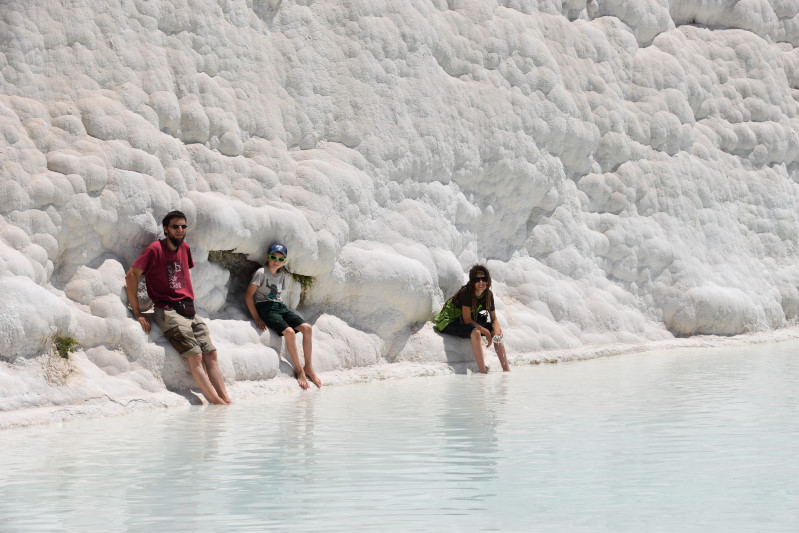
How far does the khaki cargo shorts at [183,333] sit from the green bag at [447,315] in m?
2.65

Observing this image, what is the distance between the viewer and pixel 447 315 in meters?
9.41

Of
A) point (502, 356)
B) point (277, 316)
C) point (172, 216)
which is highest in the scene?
point (172, 216)

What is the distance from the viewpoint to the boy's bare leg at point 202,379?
23.3ft

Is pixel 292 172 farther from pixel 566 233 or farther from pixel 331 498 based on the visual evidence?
pixel 331 498

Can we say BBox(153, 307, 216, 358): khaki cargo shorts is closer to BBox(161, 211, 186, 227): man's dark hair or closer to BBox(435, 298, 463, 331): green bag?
BBox(161, 211, 186, 227): man's dark hair

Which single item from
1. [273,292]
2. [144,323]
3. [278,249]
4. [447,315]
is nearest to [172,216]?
[144,323]

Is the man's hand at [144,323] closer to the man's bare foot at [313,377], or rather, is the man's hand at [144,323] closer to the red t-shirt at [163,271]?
the red t-shirt at [163,271]

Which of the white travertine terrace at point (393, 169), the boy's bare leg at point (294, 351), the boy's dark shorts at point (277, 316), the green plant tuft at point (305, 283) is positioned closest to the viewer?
the white travertine terrace at point (393, 169)

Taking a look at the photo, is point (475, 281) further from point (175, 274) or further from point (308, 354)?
point (175, 274)

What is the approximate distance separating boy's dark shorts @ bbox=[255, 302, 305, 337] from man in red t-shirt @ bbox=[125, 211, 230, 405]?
84 centimetres

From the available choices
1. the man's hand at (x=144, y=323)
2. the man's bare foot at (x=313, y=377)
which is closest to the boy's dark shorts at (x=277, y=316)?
the man's bare foot at (x=313, y=377)

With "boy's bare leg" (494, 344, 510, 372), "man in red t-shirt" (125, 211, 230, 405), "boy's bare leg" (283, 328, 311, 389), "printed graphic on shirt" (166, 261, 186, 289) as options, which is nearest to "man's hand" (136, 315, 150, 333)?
"man in red t-shirt" (125, 211, 230, 405)

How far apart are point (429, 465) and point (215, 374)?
9.88 ft

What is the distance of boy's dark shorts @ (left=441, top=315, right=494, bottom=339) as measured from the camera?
934 centimetres
